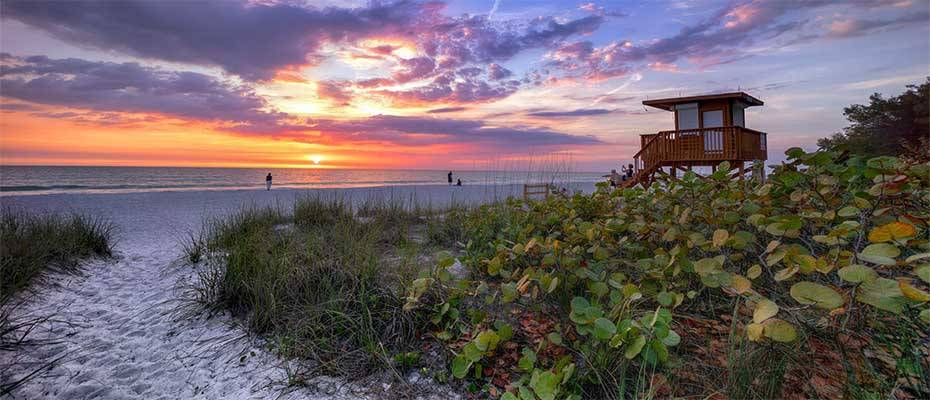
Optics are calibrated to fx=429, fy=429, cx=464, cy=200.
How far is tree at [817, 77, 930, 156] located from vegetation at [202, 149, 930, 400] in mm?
16411

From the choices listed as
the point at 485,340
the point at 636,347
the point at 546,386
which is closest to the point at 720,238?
the point at 636,347

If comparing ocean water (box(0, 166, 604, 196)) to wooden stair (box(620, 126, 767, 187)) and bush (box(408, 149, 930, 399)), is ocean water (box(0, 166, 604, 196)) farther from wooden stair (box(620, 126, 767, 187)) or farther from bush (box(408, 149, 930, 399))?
bush (box(408, 149, 930, 399))

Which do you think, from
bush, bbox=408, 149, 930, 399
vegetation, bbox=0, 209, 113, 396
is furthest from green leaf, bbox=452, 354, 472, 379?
vegetation, bbox=0, 209, 113, 396

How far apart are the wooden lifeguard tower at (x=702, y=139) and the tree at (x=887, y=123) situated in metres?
3.58

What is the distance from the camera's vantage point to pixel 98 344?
134 inches

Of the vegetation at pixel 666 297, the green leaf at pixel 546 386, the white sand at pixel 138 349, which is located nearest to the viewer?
the vegetation at pixel 666 297

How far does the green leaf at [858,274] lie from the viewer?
1350mm

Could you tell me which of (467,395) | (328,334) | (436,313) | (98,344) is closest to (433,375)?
(467,395)

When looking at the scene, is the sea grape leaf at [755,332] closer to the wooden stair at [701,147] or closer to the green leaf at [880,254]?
the green leaf at [880,254]

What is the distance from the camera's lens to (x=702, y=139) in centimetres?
1325

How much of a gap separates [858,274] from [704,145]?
1349 cm

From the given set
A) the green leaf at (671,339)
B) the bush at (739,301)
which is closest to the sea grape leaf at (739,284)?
the bush at (739,301)

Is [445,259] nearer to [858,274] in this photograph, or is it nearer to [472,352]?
[472,352]

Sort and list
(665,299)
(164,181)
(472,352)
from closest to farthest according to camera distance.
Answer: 1. (665,299)
2. (472,352)
3. (164,181)
